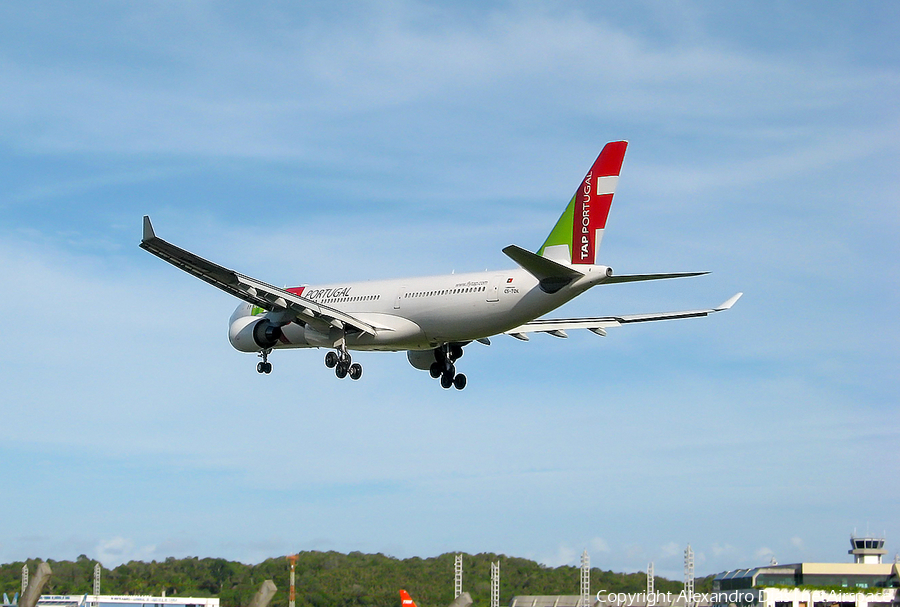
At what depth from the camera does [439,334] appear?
4747cm

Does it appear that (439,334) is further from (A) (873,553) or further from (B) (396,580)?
(A) (873,553)

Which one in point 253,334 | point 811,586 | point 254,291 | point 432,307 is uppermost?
point 254,291

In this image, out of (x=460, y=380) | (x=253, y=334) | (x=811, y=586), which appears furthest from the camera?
(x=811, y=586)

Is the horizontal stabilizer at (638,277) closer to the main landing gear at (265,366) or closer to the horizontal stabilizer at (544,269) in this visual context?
the horizontal stabilizer at (544,269)

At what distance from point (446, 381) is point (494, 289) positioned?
29.1ft

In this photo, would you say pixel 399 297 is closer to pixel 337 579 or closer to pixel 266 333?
pixel 266 333

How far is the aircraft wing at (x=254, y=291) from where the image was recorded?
44594mm

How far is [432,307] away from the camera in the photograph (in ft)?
154

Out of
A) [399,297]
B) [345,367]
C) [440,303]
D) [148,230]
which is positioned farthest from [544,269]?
[148,230]

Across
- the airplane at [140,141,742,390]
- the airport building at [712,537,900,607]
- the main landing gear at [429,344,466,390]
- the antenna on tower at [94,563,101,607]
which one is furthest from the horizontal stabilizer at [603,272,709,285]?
the antenna on tower at [94,563,101,607]

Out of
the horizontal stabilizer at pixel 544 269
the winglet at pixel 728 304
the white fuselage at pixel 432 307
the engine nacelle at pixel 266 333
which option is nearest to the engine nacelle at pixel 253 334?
the engine nacelle at pixel 266 333

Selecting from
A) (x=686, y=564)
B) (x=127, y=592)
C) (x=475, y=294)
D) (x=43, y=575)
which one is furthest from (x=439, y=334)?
(x=127, y=592)

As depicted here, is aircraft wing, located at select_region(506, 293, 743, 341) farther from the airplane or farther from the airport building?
the airport building

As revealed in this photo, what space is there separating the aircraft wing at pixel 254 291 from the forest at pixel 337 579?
65.9 ft
